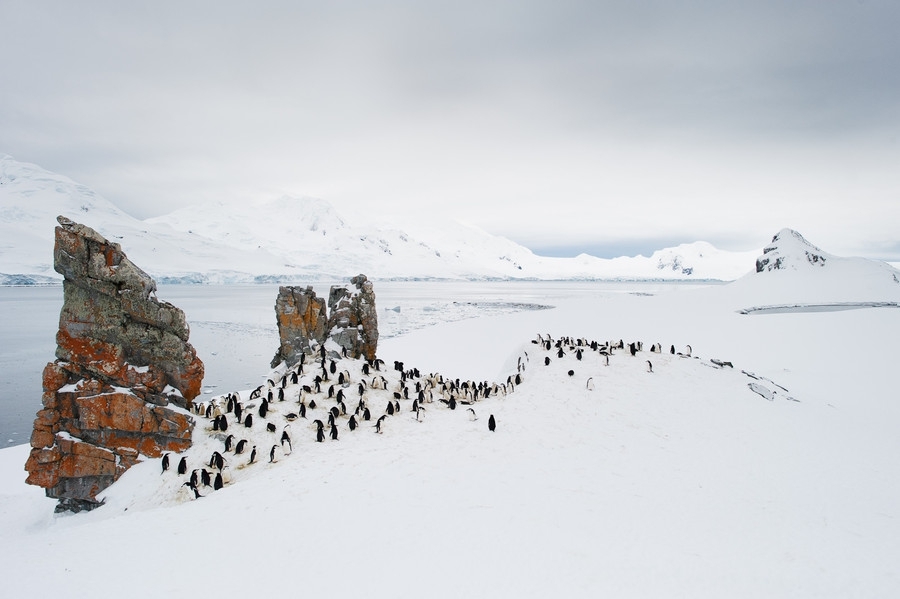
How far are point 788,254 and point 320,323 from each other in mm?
54772

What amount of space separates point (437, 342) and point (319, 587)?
27997mm

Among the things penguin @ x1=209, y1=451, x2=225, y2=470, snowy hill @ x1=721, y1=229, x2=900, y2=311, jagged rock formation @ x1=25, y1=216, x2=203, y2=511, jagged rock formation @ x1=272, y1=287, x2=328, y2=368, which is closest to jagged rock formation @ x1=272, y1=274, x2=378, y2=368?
jagged rock formation @ x1=272, y1=287, x2=328, y2=368

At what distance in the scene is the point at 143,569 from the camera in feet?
23.8

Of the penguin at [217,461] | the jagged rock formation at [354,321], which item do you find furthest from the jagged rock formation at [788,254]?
the penguin at [217,461]

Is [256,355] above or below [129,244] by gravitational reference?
below

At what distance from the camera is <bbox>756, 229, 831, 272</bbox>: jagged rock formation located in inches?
1908

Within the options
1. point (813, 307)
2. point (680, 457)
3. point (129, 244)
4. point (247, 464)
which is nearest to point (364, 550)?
point (247, 464)

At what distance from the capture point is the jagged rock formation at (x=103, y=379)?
1111 centimetres

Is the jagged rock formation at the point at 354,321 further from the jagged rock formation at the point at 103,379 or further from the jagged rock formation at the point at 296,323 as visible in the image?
the jagged rock formation at the point at 103,379

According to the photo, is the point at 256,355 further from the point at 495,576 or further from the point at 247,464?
the point at 495,576

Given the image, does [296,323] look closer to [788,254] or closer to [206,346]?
[206,346]

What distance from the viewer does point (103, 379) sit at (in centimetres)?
1191

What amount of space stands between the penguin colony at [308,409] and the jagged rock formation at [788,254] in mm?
47515

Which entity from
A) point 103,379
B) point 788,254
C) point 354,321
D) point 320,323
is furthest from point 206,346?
point 788,254
